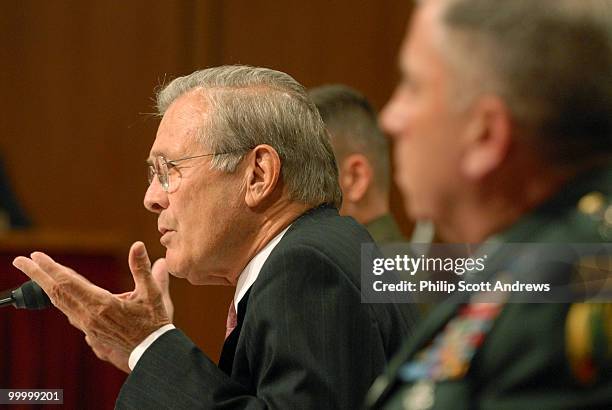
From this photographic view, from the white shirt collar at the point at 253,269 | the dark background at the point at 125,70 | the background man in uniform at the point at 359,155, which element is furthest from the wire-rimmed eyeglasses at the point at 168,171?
the dark background at the point at 125,70

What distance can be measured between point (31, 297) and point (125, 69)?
269 centimetres

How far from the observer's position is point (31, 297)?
2.17 metres

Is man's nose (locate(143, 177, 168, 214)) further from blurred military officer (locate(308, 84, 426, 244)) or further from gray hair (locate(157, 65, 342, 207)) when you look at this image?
blurred military officer (locate(308, 84, 426, 244))

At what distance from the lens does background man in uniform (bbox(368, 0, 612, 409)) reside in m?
1.00

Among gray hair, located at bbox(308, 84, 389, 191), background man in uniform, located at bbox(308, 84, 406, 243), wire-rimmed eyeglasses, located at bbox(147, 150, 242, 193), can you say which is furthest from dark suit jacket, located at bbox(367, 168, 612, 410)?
gray hair, located at bbox(308, 84, 389, 191)

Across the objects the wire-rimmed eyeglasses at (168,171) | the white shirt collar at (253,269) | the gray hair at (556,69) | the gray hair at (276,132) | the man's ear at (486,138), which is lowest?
the white shirt collar at (253,269)

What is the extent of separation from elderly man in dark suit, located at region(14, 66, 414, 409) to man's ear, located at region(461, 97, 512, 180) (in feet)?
2.58

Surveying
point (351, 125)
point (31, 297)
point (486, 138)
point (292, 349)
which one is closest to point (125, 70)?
point (351, 125)

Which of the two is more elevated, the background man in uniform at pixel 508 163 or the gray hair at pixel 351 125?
the background man in uniform at pixel 508 163

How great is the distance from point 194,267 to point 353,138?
Answer: 1.29 meters

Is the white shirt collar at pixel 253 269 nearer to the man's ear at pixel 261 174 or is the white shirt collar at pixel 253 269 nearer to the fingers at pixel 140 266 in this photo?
the man's ear at pixel 261 174

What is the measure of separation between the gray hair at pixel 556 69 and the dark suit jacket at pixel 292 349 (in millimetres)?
848

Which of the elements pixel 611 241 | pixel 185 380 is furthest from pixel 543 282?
pixel 185 380

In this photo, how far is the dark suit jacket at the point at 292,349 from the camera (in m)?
1.82
